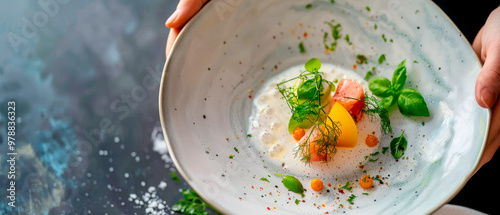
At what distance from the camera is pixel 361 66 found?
5.32 ft

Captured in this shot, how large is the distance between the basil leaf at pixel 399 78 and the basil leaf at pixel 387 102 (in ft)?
0.12

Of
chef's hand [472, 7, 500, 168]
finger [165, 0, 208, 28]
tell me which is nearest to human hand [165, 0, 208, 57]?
finger [165, 0, 208, 28]

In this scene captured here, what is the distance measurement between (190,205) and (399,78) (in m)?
0.87

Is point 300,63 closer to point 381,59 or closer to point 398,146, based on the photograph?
point 381,59

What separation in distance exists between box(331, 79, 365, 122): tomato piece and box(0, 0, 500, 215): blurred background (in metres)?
0.55

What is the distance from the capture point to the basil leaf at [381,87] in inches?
59.2

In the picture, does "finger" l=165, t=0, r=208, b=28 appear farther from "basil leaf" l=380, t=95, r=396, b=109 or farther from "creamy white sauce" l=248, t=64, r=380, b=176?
"basil leaf" l=380, t=95, r=396, b=109

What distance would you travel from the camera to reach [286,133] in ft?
4.96

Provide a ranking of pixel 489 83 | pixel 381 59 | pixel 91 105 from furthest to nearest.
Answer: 1. pixel 91 105
2. pixel 381 59
3. pixel 489 83

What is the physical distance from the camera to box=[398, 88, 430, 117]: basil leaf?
1.43 metres

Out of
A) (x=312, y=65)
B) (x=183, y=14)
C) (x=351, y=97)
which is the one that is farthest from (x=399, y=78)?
(x=183, y=14)

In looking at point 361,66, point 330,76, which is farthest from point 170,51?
point 361,66

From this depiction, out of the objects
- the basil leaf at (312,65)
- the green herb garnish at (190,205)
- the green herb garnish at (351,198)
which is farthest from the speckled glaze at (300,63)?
the green herb garnish at (190,205)

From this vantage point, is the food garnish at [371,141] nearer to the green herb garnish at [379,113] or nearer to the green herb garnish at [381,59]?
the green herb garnish at [379,113]
